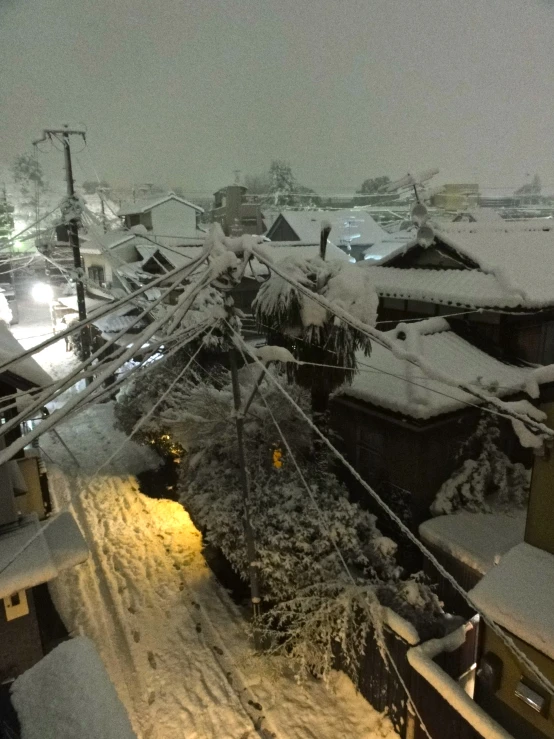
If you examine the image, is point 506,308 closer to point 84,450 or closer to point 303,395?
point 303,395

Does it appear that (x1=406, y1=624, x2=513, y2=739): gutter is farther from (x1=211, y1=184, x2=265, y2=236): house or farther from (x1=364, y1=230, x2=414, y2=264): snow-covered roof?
(x1=364, y1=230, x2=414, y2=264): snow-covered roof

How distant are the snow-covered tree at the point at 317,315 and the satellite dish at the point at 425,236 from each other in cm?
607

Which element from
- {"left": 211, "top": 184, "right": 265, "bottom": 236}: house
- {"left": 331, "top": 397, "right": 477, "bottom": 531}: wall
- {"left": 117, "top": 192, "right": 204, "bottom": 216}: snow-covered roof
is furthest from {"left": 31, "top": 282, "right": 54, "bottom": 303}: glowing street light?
{"left": 331, "top": 397, "right": 477, "bottom": 531}: wall

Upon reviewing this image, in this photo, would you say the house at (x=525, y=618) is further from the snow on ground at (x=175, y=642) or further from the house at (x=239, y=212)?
the house at (x=239, y=212)

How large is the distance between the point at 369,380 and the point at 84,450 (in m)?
11.9

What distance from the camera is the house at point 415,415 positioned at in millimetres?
10445

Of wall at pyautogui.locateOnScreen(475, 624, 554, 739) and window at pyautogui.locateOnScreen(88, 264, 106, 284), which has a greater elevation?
window at pyautogui.locateOnScreen(88, 264, 106, 284)

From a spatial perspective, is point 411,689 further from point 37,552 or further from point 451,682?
point 37,552

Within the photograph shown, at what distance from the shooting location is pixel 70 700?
4086mm

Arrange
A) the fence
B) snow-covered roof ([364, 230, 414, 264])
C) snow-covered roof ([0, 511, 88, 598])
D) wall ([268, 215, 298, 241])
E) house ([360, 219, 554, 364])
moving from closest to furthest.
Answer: the fence < snow-covered roof ([0, 511, 88, 598]) < house ([360, 219, 554, 364]) < wall ([268, 215, 298, 241]) < snow-covered roof ([364, 230, 414, 264])

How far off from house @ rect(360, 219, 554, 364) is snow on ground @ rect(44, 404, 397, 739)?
7628 mm

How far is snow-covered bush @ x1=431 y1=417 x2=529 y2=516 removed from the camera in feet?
35.0

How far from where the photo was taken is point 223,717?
7.44 m

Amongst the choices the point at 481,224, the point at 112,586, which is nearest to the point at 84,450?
the point at 112,586
